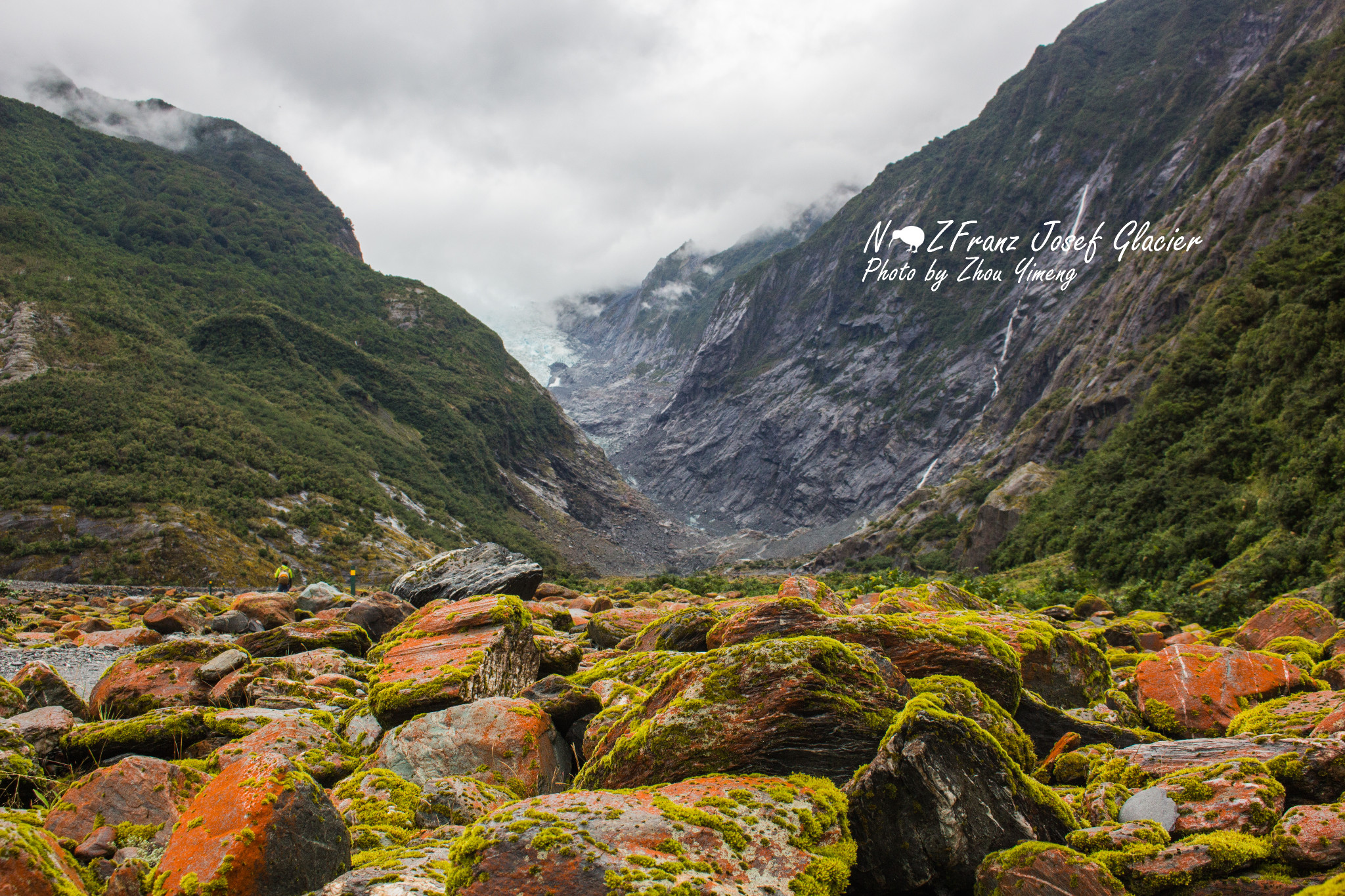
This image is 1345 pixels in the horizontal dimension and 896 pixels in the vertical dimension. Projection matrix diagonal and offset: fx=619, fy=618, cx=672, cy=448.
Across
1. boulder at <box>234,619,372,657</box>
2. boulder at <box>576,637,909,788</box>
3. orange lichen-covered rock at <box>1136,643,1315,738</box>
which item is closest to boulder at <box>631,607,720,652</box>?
boulder at <box>576,637,909,788</box>

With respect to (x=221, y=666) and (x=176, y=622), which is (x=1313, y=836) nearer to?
(x=221, y=666)

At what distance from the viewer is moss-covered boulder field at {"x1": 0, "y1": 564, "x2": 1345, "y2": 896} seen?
4230 mm

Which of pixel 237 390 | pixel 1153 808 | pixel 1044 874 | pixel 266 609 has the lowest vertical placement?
pixel 1153 808

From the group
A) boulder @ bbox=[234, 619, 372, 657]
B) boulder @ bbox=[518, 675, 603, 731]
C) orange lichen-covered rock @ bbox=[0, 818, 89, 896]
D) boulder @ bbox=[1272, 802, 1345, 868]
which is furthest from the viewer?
boulder @ bbox=[234, 619, 372, 657]

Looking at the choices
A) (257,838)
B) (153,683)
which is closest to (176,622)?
(153,683)

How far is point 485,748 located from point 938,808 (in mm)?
5710

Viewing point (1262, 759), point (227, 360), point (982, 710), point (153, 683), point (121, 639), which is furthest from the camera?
point (227, 360)

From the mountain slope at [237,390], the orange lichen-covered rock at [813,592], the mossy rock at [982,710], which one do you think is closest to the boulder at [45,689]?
the orange lichen-covered rock at [813,592]

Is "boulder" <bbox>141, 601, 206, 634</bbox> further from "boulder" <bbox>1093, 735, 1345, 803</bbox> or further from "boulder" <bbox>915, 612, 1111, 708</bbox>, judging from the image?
"boulder" <bbox>1093, 735, 1345, 803</bbox>

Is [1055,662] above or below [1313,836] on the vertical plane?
below

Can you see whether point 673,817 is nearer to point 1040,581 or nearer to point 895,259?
point 1040,581

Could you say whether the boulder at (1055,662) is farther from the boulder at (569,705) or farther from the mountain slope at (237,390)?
the mountain slope at (237,390)

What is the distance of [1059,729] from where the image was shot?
7699 mm

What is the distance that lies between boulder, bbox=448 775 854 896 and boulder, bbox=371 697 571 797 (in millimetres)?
3124
